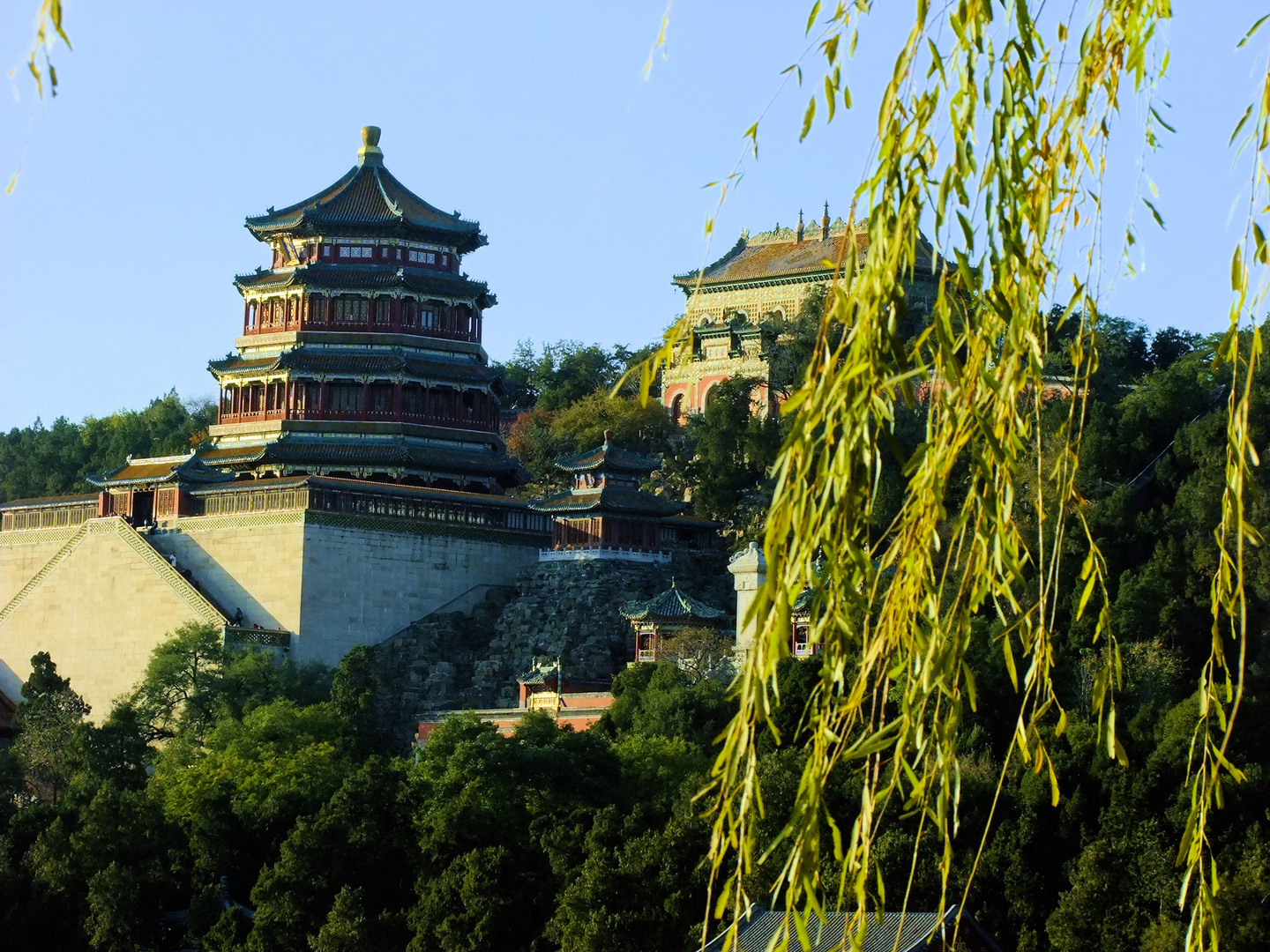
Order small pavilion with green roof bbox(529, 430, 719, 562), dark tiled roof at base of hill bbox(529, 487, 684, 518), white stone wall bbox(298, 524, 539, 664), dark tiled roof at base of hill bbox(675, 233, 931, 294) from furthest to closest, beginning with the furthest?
dark tiled roof at base of hill bbox(675, 233, 931, 294), small pavilion with green roof bbox(529, 430, 719, 562), dark tiled roof at base of hill bbox(529, 487, 684, 518), white stone wall bbox(298, 524, 539, 664)

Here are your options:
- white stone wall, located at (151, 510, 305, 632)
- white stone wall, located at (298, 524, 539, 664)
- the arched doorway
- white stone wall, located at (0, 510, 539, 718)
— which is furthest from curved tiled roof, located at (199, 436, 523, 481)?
the arched doorway

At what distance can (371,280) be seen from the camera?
4962 cm

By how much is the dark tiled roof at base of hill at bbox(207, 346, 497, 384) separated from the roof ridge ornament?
5.10 m

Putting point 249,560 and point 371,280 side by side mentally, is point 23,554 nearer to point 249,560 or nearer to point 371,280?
point 249,560

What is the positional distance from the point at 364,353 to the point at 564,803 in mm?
18128

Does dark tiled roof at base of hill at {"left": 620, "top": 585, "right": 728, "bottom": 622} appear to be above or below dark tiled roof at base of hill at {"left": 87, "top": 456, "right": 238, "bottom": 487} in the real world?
below

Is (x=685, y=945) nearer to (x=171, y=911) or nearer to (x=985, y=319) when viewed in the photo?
(x=171, y=911)

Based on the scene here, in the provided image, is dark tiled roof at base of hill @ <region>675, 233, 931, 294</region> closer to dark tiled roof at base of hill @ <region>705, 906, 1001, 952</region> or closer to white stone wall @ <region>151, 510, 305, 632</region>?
white stone wall @ <region>151, 510, 305, 632</region>

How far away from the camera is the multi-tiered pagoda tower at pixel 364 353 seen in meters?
48.8

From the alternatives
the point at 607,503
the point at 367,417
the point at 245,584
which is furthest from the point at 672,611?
the point at 367,417

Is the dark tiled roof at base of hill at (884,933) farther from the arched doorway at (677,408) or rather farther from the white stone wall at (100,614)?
the arched doorway at (677,408)

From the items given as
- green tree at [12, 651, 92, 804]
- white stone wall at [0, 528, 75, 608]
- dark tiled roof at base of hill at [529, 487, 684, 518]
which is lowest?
green tree at [12, 651, 92, 804]

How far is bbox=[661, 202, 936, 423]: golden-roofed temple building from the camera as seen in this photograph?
200 feet

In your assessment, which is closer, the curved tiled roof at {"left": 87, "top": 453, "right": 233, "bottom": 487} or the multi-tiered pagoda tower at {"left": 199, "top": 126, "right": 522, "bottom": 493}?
the curved tiled roof at {"left": 87, "top": 453, "right": 233, "bottom": 487}
